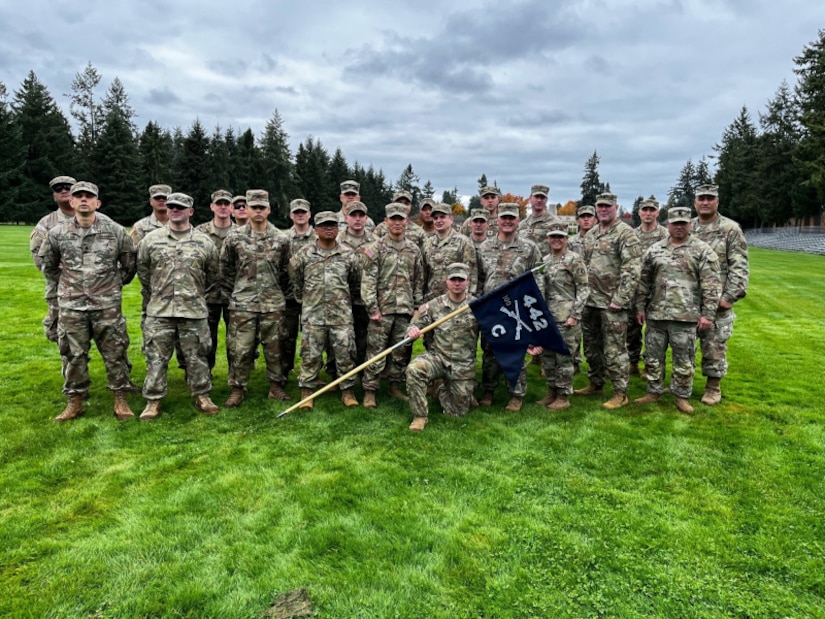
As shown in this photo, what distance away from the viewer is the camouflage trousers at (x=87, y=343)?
19.5ft

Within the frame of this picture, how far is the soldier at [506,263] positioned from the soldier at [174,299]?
3.56 metres

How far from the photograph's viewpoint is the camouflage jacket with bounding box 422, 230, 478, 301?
704 centimetres

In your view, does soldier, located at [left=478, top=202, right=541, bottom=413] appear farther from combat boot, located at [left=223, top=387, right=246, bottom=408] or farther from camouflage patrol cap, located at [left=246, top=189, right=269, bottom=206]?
combat boot, located at [left=223, top=387, right=246, bottom=408]

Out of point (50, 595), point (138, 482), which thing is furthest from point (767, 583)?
point (138, 482)

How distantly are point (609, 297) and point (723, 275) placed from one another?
4.97 feet

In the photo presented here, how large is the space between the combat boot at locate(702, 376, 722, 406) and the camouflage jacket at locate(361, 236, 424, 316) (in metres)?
4.12

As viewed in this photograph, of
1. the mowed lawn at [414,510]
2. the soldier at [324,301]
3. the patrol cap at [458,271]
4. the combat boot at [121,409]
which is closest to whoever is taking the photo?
the mowed lawn at [414,510]

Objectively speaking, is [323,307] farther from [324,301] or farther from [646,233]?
[646,233]

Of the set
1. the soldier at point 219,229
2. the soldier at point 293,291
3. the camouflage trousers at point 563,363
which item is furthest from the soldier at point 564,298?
the soldier at point 219,229

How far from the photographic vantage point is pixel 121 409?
6.20 m

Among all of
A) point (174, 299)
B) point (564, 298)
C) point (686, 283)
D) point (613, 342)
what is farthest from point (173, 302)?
point (686, 283)

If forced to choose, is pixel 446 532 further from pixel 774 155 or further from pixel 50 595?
pixel 774 155

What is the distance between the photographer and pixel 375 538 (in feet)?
12.7

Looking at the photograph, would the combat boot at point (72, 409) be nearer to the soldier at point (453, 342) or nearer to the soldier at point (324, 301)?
the soldier at point (324, 301)
